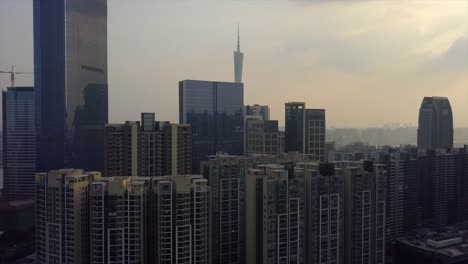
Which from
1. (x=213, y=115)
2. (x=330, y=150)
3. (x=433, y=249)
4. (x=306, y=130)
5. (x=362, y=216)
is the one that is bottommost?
(x=433, y=249)

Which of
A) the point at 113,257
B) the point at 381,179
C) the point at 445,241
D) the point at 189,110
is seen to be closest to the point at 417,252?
Answer: the point at 445,241

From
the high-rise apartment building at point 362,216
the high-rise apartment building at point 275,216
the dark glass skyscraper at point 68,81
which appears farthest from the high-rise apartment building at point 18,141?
the high-rise apartment building at point 362,216

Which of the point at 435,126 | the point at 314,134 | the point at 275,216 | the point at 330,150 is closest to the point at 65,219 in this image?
the point at 275,216

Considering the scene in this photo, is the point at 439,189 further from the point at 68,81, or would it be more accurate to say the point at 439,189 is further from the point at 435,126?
the point at 68,81

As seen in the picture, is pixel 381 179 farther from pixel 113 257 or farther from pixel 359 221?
pixel 113 257

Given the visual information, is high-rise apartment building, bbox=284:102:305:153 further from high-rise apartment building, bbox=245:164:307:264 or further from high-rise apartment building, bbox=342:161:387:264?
high-rise apartment building, bbox=245:164:307:264
